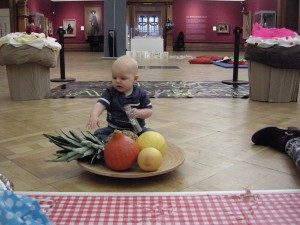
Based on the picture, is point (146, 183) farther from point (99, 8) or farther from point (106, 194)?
point (99, 8)

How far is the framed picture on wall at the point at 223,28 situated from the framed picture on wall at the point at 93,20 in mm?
5974

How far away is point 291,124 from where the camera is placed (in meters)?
2.79

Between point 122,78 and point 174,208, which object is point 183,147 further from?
point 174,208

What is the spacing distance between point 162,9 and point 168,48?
1946 mm

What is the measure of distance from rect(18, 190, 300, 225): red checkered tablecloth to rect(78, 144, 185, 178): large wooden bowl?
0.36 feet

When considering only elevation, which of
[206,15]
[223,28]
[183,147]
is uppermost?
[206,15]

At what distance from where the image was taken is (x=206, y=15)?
19.0 metres

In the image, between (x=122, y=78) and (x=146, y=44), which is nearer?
(x=122, y=78)

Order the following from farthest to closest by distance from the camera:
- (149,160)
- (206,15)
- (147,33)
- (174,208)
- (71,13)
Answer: (71,13) → (206,15) → (147,33) → (149,160) → (174,208)

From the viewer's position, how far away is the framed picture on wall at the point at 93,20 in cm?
1884

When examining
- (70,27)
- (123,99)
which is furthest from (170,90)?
(70,27)

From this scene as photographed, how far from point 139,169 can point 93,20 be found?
59.2 feet

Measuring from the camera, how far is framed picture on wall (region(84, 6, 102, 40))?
18.8 m

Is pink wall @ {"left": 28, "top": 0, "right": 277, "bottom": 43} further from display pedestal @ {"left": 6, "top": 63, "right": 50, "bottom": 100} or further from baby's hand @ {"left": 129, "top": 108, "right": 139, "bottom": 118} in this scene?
baby's hand @ {"left": 129, "top": 108, "right": 139, "bottom": 118}
